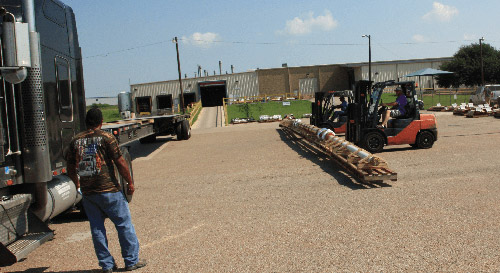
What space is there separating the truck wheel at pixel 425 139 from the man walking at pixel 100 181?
9.95m

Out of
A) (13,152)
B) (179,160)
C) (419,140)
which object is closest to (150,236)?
(13,152)

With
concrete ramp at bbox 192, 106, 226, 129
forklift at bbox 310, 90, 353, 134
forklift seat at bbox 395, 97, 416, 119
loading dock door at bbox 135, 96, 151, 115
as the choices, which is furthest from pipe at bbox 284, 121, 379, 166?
loading dock door at bbox 135, 96, 151, 115

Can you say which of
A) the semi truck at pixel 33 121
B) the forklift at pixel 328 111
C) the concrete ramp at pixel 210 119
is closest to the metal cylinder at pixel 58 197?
the semi truck at pixel 33 121

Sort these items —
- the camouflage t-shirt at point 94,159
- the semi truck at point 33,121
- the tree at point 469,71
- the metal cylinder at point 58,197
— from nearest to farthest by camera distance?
the semi truck at point 33,121
the camouflage t-shirt at point 94,159
the metal cylinder at point 58,197
the tree at point 469,71

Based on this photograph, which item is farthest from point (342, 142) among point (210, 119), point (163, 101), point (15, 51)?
point (163, 101)

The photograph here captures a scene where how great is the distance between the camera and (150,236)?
19.4 feet

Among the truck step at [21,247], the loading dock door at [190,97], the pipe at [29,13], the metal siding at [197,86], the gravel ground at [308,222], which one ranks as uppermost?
the metal siding at [197,86]

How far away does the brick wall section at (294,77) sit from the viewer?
58.1m

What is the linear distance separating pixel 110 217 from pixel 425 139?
10246 mm

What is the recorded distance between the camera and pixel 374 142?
494 inches

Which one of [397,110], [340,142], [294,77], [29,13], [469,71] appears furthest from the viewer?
[469,71]

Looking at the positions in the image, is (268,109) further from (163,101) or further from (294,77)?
(163,101)

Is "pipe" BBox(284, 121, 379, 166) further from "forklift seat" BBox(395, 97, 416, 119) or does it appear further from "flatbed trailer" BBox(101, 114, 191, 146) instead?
"flatbed trailer" BBox(101, 114, 191, 146)

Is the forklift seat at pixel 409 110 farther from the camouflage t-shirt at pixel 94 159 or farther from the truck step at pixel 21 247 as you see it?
the truck step at pixel 21 247
